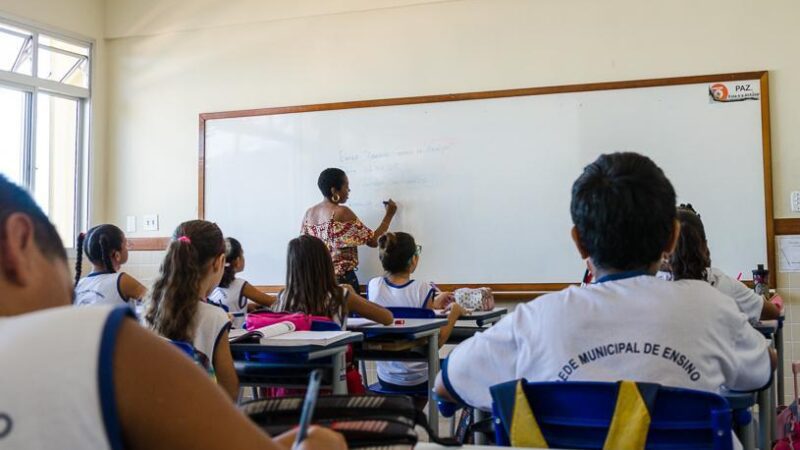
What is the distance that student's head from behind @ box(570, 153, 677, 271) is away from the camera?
145 cm

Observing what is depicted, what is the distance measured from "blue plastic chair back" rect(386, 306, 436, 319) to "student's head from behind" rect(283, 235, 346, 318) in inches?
15.1

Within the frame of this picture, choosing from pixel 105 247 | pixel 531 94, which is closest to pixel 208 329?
pixel 105 247

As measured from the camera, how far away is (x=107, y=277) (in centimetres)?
347

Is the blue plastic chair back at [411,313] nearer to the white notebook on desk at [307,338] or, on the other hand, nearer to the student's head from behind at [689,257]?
the white notebook on desk at [307,338]

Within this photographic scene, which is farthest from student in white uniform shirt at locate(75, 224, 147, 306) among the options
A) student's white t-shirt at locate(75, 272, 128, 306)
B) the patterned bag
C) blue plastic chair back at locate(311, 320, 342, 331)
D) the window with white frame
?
the window with white frame

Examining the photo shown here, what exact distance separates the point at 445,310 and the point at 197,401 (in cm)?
303

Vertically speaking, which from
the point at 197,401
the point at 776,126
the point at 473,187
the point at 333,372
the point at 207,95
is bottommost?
the point at 333,372

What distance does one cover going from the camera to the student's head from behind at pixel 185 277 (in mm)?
2410

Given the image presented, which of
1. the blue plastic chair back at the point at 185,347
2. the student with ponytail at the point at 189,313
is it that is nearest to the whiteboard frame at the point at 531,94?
the student with ponytail at the point at 189,313

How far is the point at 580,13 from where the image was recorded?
197 inches

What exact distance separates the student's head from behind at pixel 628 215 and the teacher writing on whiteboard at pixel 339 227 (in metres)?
3.67

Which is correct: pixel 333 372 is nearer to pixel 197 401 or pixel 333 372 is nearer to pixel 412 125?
pixel 197 401

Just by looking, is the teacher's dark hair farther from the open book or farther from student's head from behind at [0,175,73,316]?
student's head from behind at [0,175,73,316]

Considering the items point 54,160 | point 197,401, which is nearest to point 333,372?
point 197,401
